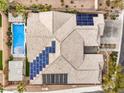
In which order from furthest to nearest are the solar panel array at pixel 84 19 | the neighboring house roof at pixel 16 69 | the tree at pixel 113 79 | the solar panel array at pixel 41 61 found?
the neighboring house roof at pixel 16 69, the solar panel array at pixel 84 19, the solar panel array at pixel 41 61, the tree at pixel 113 79

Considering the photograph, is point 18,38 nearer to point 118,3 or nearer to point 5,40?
point 5,40

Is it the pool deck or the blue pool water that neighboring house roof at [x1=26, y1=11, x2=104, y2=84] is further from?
the pool deck

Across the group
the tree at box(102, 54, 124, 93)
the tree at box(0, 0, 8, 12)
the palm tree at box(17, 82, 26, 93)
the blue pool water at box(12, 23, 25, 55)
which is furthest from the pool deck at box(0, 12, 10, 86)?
the tree at box(102, 54, 124, 93)

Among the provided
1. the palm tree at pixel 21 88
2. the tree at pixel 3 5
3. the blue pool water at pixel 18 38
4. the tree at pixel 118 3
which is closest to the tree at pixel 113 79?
the tree at pixel 118 3

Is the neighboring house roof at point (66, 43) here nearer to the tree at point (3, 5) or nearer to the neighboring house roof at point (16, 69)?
the neighboring house roof at point (16, 69)

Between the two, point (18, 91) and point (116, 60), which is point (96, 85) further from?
point (18, 91)
